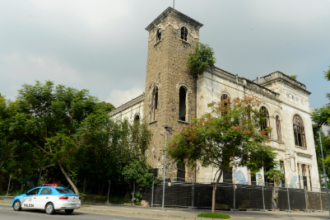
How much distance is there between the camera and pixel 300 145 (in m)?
32.0

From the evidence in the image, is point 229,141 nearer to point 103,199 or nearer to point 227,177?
point 227,177

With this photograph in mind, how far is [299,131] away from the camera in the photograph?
106 ft

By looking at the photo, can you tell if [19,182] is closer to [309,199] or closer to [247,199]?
[247,199]

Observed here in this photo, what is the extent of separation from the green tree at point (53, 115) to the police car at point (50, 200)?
13.5ft

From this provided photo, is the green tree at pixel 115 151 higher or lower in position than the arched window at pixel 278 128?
lower

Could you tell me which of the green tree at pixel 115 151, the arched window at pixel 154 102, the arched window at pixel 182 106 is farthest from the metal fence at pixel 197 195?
the arched window at pixel 182 106

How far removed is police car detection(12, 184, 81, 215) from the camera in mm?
11852

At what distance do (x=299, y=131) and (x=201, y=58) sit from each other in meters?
18.5

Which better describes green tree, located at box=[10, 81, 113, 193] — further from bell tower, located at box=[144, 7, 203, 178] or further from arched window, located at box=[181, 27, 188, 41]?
arched window, located at box=[181, 27, 188, 41]

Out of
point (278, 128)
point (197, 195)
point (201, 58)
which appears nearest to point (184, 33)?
→ point (201, 58)

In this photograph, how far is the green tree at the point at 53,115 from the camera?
17125mm

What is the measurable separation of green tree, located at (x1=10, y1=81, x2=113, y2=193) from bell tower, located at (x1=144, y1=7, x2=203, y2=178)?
5.80m

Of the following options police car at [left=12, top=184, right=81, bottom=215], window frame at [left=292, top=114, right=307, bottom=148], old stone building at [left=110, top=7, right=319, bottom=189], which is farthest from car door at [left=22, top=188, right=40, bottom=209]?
window frame at [left=292, top=114, right=307, bottom=148]

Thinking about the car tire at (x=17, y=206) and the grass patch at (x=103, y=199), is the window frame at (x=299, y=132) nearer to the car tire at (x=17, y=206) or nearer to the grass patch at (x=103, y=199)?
the grass patch at (x=103, y=199)
